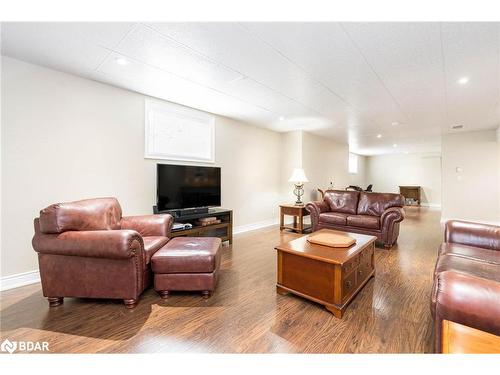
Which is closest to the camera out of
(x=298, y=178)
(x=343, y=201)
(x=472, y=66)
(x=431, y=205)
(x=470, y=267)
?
(x=470, y=267)

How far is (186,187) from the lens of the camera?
3504mm

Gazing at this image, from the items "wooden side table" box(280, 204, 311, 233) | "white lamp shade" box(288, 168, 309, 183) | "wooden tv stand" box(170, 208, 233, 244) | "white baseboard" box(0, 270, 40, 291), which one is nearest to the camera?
"white baseboard" box(0, 270, 40, 291)

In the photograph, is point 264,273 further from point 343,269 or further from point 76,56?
point 76,56

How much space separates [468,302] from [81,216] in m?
2.79

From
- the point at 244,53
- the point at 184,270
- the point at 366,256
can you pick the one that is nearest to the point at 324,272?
the point at 366,256

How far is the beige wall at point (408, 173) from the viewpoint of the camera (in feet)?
31.5

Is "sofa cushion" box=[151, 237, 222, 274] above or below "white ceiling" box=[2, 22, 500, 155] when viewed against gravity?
below

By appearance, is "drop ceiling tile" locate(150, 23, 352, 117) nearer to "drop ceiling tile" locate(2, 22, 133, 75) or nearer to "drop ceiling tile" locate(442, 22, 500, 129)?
"drop ceiling tile" locate(2, 22, 133, 75)

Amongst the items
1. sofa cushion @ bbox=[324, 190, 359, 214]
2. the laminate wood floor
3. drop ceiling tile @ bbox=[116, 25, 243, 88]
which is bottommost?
the laminate wood floor

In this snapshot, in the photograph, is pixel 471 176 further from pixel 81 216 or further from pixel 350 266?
pixel 81 216

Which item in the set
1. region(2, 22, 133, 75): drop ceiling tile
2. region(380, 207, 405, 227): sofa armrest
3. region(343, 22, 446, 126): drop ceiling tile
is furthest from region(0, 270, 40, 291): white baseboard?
region(380, 207, 405, 227): sofa armrest

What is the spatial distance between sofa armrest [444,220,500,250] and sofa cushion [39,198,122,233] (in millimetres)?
3573

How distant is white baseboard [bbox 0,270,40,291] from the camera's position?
2.25m
